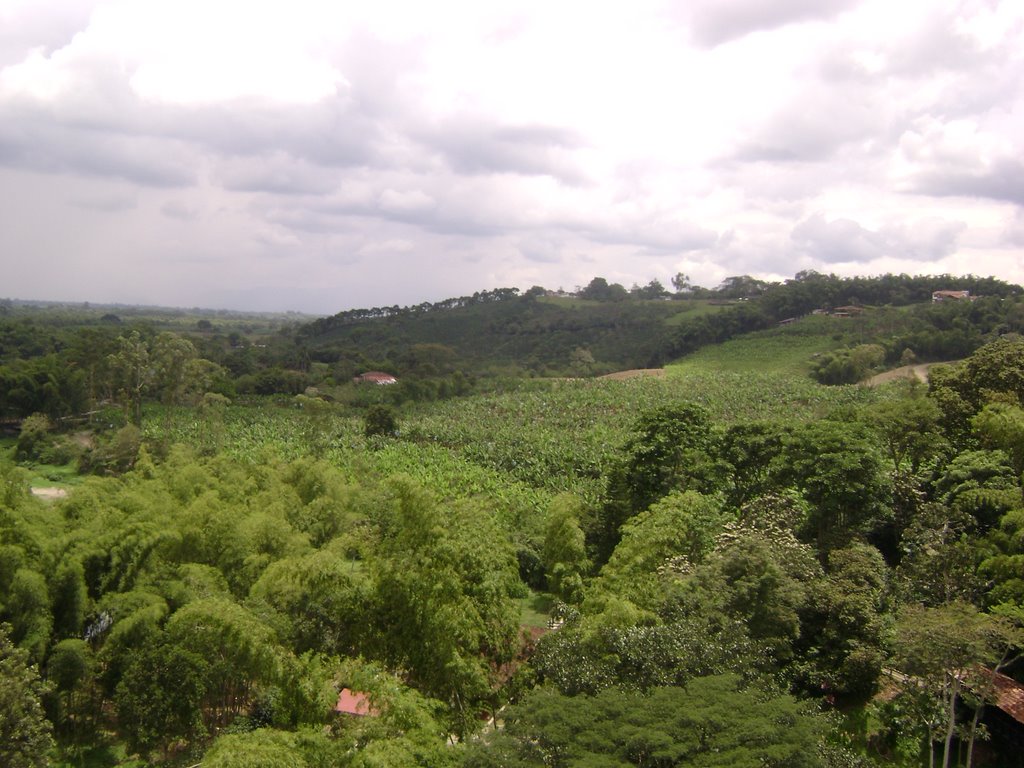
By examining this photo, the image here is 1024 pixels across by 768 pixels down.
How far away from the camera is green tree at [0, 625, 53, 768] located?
9.12 metres

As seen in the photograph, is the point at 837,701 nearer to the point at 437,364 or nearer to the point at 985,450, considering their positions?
the point at 985,450

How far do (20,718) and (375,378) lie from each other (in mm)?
49309

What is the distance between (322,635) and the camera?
11.5 metres

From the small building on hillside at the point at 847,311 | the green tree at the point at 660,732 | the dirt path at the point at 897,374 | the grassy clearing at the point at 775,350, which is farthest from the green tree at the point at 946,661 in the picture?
the small building on hillside at the point at 847,311

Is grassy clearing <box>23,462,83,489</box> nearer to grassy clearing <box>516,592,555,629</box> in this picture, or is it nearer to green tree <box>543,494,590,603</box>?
grassy clearing <box>516,592,555,629</box>

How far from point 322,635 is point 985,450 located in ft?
46.6

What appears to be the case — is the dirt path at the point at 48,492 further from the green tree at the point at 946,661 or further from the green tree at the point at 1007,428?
the green tree at the point at 1007,428

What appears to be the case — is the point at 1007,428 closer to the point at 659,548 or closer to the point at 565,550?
the point at 659,548

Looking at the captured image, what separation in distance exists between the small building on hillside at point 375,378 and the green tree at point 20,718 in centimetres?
4512

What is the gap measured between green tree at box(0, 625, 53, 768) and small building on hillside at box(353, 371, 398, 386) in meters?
45.1

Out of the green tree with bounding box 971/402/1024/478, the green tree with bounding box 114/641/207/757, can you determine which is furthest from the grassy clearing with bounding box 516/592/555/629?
the green tree with bounding box 971/402/1024/478

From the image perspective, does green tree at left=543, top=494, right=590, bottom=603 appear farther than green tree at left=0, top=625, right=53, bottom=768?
Yes

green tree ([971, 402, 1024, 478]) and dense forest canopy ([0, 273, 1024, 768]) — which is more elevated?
green tree ([971, 402, 1024, 478])

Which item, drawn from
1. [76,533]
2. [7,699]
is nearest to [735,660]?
[7,699]
